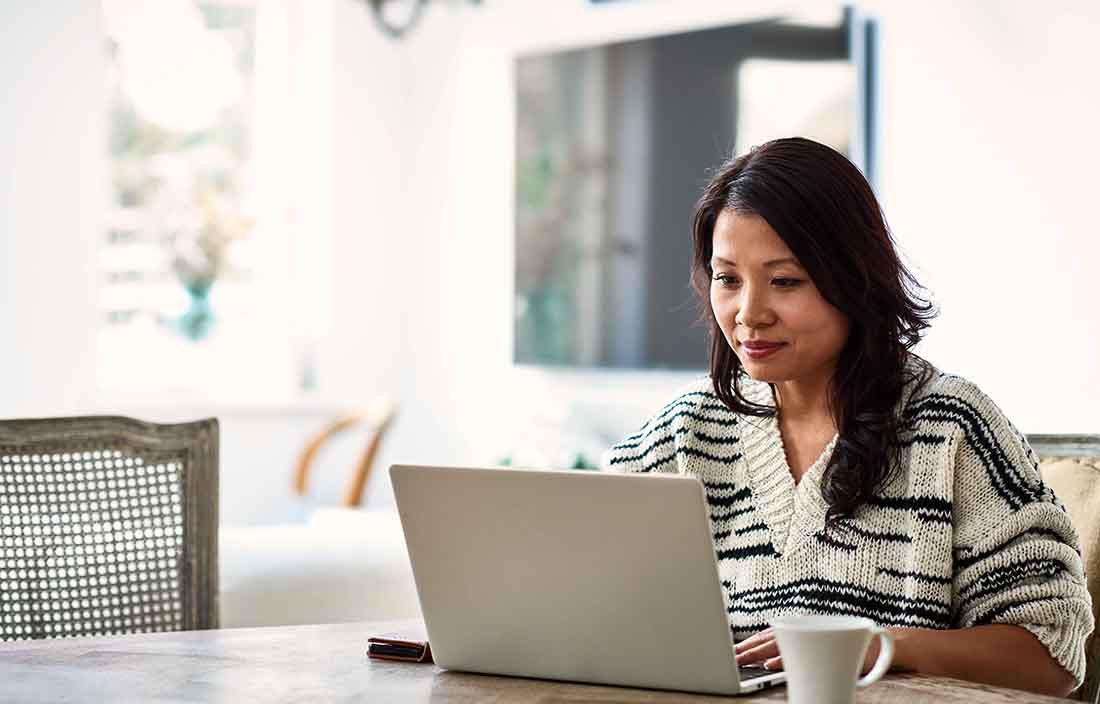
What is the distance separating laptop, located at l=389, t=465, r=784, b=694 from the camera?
4.26 feet

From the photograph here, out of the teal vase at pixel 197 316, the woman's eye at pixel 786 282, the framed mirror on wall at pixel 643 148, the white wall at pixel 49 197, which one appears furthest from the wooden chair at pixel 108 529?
the teal vase at pixel 197 316

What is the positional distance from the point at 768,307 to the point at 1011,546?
0.35 metres

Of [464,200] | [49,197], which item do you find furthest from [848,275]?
[49,197]

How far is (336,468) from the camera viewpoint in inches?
238

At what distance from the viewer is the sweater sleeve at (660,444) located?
1883 millimetres

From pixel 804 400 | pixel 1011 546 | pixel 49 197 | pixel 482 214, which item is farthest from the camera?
pixel 482 214

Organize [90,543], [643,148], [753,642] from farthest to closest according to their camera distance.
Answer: [643,148] → [90,543] → [753,642]

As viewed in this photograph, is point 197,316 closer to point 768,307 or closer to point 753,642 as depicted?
point 768,307

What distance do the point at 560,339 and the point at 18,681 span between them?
3.84 meters

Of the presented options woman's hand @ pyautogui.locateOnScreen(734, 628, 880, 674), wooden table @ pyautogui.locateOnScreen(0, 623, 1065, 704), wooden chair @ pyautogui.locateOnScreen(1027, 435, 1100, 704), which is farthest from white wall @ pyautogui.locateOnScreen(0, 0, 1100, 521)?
wooden table @ pyautogui.locateOnScreen(0, 623, 1065, 704)

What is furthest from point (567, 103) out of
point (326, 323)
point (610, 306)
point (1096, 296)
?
point (1096, 296)

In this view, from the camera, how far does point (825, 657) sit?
1.19 metres

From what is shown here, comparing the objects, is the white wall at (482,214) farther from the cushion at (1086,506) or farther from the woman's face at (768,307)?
the woman's face at (768,307)

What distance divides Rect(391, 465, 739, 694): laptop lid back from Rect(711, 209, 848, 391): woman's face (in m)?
0.44
